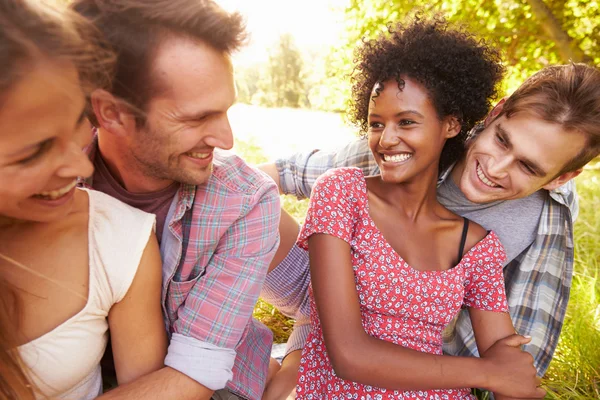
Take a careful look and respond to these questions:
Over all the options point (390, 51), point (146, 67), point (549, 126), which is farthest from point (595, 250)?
point (146, 67)

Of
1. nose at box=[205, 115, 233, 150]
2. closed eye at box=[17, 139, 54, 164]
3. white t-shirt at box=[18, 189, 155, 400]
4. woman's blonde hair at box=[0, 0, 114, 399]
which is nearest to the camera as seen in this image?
woman's blonde hair at box=[0, 0, 114, 399]

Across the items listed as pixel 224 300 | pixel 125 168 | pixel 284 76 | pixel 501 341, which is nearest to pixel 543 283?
pixel 501 341

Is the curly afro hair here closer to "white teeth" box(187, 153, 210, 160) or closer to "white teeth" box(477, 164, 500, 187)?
"white teeth" box(477, 164, 500, 187)

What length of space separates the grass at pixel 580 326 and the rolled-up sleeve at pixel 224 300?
1.55 metres

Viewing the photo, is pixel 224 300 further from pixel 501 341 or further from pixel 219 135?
pixel 501 341

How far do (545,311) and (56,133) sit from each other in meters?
2.47

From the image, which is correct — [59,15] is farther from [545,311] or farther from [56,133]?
[545,311]

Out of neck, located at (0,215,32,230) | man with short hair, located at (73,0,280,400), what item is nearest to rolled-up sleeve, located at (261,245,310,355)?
man with short hair, located at (73,0,280,400)

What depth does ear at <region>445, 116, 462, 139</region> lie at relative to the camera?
7.39 ft

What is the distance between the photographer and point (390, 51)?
88.7 inches

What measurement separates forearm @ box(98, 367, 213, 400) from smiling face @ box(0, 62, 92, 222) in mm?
625

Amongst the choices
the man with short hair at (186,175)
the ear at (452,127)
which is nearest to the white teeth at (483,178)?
the ear at (452,127)

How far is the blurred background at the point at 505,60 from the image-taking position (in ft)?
9.34

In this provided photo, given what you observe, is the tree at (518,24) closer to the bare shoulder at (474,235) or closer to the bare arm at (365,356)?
the bare shoulder at (474,235)
